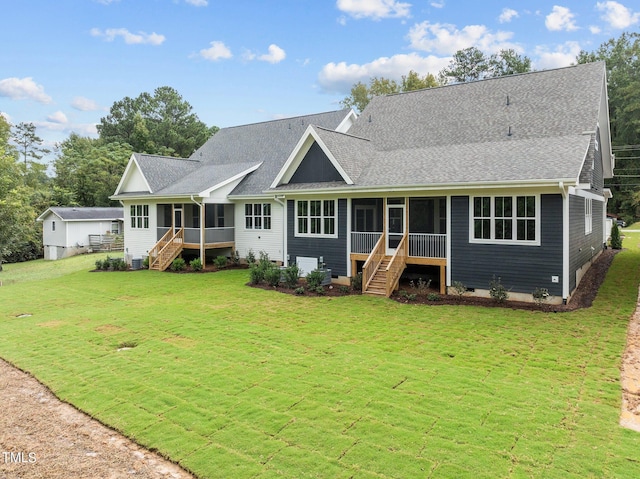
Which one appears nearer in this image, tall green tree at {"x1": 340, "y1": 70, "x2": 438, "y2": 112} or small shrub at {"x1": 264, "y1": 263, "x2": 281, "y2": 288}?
small shrub at {"x1": 264, "y1": 263, "x2": 281, "y2": 288}

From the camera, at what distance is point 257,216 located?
2183 cm

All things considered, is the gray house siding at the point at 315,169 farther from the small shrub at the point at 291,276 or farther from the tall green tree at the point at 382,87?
the tall green tree at the point at 382,87

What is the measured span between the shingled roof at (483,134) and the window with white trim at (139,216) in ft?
36.2

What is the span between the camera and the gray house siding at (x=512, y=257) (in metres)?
11.9

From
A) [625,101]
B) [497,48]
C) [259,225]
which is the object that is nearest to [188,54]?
[259,225]

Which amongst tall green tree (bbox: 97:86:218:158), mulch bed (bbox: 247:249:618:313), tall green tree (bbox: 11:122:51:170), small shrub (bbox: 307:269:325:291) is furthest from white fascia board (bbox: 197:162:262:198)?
tall green tree (bbox: 11:122:51:170)

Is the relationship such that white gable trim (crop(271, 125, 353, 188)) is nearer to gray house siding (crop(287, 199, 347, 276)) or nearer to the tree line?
gray house siding (crop(287, 199, 347, 276))

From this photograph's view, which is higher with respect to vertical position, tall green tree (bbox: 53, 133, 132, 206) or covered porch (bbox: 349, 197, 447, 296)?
tall green tree (bbox: 53, 133, 132, 206)

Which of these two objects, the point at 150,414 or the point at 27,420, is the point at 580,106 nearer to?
the point at 150,414

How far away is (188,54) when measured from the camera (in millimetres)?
26469

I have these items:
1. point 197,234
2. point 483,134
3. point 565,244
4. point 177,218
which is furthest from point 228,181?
point 565,244

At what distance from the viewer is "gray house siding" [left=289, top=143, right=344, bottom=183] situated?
651 inches

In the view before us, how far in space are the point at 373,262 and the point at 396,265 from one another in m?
0.94

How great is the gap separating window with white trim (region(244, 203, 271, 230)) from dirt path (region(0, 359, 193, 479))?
49.2 feet
